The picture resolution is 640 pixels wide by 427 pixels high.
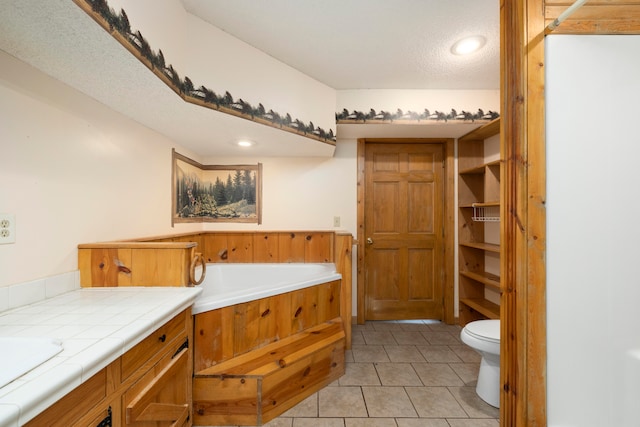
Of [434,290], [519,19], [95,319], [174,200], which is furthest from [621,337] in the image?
[174,200]

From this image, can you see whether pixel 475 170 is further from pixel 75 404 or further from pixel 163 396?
pixel 75 404

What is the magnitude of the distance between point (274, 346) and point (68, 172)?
4.80 ft

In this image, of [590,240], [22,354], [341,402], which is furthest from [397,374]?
[22,354]

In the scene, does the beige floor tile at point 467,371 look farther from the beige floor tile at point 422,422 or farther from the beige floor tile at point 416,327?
the beige floor tile at point 416,327

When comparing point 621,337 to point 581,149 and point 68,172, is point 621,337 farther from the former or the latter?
point 68,172

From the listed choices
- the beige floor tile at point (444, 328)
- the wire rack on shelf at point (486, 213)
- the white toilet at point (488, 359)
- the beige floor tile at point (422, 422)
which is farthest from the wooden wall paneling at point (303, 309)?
the wire rack on shelf at point (486, 213)

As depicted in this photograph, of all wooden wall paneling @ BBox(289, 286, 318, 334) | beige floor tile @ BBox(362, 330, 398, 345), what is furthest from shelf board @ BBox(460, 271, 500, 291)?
wooden wall paneling @ BBox(289, 286, 318, 334)

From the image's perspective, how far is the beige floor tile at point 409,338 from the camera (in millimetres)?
2555

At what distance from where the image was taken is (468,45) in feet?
6.00

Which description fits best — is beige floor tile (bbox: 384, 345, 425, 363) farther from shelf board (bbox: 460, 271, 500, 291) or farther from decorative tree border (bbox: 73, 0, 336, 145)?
decorative tree border (bbox: 73, 0, 336, 145)

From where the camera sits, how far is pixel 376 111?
2516 mm

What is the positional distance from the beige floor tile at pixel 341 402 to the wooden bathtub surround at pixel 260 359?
89 millimetres

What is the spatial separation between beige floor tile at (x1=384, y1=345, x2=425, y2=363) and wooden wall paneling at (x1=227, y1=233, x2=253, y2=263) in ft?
5.13

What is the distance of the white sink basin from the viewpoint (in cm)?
64
